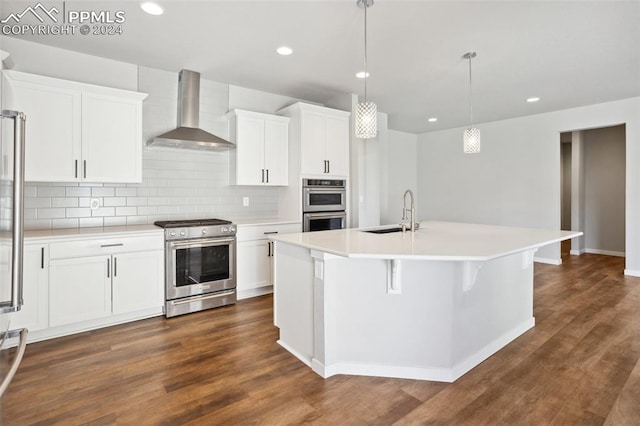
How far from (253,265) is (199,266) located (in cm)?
63

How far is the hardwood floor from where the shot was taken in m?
1.84

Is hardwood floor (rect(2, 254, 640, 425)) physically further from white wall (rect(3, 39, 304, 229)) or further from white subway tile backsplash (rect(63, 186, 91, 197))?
white subway tile backsplash (rect(63, 186, 91, 197))

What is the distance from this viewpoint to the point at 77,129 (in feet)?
10.0

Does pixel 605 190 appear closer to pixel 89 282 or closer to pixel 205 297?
pixel 205 297

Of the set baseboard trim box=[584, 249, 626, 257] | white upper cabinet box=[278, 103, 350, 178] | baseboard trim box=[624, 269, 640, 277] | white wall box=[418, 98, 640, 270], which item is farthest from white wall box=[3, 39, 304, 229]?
baseboard trim box=[584, 249, 626, 257]

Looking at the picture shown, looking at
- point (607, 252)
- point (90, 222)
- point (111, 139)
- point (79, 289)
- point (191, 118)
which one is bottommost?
point (607, 252)

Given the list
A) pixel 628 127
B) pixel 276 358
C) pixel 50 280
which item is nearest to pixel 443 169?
pixel 628 127

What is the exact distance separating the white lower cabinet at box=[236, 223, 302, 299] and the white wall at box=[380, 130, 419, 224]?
3.61m

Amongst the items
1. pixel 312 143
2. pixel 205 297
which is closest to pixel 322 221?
pixel 312 143

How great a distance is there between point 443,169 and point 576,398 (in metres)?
5.79

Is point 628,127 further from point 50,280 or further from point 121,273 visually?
point 50,280

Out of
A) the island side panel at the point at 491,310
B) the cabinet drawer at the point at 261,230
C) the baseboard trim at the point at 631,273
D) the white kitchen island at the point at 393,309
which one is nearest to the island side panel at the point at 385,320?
the white kitchen island at the point at 393,309

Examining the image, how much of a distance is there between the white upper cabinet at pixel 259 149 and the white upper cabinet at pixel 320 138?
0.21 meters

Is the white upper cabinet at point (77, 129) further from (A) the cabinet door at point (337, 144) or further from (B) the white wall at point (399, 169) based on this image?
(B) the white wall at point (399, 169)
